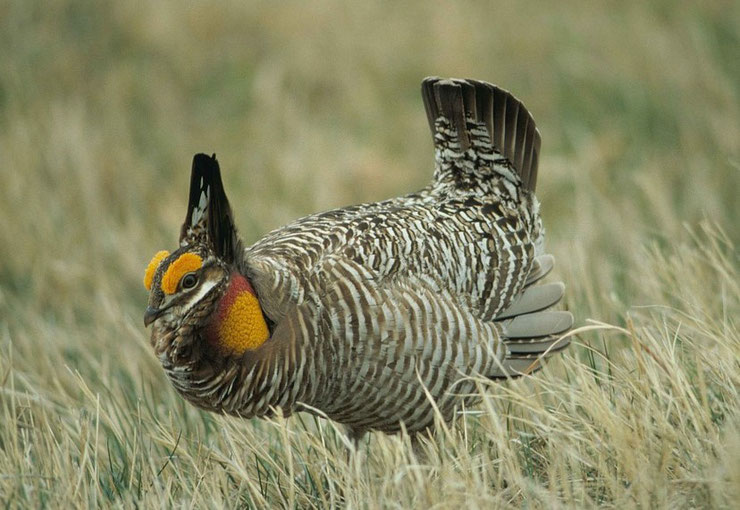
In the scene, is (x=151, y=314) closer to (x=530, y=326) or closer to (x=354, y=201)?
(x=530, y=326)

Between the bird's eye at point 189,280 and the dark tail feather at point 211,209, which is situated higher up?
the dark tail feather at point 211,209

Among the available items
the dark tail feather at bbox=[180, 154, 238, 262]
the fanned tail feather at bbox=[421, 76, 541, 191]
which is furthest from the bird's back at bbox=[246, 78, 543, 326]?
the dark tail feather at bbox=[180, 154, 238, 262]

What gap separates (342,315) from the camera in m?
3.30

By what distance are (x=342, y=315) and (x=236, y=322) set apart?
0.34 metres

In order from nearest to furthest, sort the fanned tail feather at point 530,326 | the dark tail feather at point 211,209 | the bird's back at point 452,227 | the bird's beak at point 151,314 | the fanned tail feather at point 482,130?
the bird's beak at point 151,314, the dark tail feather at point 211,209, the bird's back at point 452,227, the fanned tail feather at point 530,326, the fanned tail feather at point 482,130

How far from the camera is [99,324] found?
535cm

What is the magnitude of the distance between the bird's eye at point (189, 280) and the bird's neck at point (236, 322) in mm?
117

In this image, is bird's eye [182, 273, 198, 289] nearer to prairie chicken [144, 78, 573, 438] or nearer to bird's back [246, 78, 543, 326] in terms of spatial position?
prairie chicken [144, 78, 573, 438]

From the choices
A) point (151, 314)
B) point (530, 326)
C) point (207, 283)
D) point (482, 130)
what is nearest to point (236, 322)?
point (207, 283)

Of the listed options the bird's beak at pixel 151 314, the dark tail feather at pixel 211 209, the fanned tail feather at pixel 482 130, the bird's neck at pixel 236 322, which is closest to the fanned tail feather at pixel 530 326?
the fanned tail feather at pixel 482 130

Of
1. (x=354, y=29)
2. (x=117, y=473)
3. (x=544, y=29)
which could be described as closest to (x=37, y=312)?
(x=117, y=473)

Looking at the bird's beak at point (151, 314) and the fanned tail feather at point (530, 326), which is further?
the fanned tail feather at point (530, 326)

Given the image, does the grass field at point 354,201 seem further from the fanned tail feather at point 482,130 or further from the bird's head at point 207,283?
the fanned tail feather at point 482,130

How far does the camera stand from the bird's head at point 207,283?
3121 millimetres
